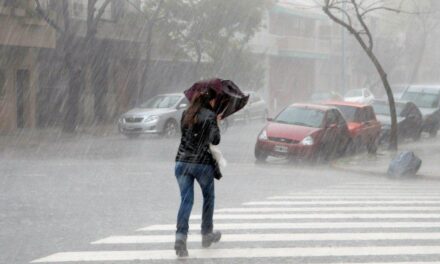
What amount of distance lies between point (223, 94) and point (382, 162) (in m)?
13.4

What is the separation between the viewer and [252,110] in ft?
118

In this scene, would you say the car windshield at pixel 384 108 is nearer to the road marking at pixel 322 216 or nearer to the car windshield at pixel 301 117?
the car windshield at pixel 301 117

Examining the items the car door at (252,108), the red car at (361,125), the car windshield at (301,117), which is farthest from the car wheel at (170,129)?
the car door at (252,108)

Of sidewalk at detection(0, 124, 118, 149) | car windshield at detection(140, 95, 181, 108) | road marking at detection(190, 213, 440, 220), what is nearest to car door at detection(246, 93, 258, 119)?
sidewalk at detection(0, 124, 118, 149)

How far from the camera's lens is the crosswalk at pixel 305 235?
7.54 m

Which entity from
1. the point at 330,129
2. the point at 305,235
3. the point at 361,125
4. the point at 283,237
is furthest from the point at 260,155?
the point at 283,237

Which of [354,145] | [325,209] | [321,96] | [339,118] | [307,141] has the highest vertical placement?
[325,209]

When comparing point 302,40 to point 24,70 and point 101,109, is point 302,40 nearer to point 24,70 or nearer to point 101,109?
point 101,109

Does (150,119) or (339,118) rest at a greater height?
(339,118)

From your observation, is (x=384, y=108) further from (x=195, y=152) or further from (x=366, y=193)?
(x=195, y=152)

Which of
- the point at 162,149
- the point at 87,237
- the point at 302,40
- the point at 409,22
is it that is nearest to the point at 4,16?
the point at 162,149

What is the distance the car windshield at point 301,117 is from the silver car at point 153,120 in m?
7.37

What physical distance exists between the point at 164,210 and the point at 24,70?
68.6 ft

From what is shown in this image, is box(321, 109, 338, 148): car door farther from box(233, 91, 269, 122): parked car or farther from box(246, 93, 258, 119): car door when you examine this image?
box(246, 93, 258, 119): car door
